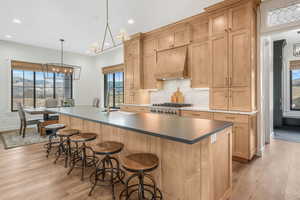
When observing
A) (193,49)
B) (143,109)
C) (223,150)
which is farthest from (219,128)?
(143,109)

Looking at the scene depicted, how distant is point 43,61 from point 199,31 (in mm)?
6027

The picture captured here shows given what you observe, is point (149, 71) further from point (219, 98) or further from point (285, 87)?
point (285, 87)

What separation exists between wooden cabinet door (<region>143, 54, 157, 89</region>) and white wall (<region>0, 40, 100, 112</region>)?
3649 millimetres

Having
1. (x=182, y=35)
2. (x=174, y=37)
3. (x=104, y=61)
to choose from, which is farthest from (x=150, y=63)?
(x=104, y=61)

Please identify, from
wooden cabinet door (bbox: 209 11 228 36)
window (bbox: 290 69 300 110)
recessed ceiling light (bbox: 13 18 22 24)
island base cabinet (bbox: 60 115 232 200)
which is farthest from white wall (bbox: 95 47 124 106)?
window (bbox: 290 69 300 110)

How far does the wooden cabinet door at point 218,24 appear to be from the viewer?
10.8ft

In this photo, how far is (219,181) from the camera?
5.78ft

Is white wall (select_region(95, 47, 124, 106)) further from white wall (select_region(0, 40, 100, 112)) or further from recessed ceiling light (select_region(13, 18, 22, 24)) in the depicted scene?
recessed ceiling light (select_region(13, 18, 22, 24))

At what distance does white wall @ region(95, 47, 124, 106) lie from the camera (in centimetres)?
680

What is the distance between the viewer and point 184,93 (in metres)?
4.58

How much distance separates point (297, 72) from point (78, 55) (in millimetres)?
9013

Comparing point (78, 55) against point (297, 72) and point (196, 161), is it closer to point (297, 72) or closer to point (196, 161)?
point (196, 161)

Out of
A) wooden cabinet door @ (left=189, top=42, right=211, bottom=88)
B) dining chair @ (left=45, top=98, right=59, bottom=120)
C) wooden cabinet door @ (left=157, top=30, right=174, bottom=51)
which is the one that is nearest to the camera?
wooden cabinet door @ (left=189, top=42, right=211, bottom=88)

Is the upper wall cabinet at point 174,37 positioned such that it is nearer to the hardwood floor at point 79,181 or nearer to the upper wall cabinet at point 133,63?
the upper wall cabinet at point 133,63
